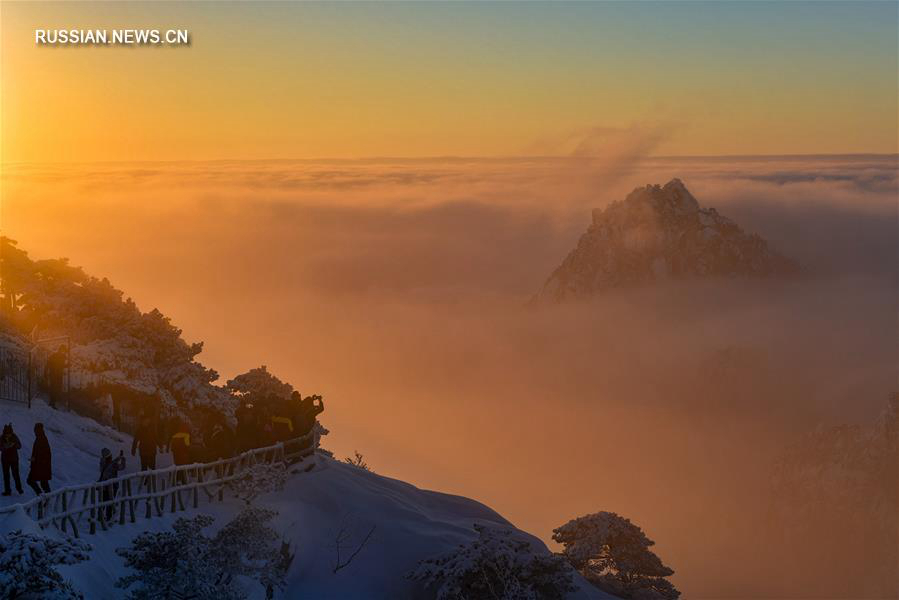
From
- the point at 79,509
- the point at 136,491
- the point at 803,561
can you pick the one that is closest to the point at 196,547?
the point at 79,509

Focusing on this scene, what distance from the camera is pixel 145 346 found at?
38875 millimetres

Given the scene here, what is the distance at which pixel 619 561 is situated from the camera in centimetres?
4000

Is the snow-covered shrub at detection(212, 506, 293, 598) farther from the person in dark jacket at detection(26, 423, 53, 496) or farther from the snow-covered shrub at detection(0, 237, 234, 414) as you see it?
the snow-covered shrub at detection(0, 237, 234, 414)

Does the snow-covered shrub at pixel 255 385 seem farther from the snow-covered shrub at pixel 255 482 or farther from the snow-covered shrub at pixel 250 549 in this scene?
the snow-covered shrub at pixel 250 549

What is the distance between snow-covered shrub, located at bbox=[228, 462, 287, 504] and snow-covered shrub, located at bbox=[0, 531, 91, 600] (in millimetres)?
11500

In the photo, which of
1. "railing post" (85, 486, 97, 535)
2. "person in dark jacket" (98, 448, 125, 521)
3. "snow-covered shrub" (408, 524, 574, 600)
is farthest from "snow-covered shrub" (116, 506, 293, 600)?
"snow-covered shrub" (408, 524, 574, 600)

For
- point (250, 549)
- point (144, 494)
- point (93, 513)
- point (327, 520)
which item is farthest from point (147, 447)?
point (327, 520)

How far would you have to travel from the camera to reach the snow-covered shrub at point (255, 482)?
31.9 metres

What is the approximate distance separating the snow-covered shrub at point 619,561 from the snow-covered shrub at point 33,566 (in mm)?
22460

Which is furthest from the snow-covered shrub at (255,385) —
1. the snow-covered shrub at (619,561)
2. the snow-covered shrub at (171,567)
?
the snow-covered shrub at (171,567)

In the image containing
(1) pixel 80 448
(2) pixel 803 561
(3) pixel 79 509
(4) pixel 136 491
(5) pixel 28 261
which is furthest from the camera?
(2) pixel 803 561

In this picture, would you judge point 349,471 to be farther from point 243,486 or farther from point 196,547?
point 196,547

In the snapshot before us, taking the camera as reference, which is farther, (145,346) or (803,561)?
(803,561)

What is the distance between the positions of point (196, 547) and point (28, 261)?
21563 mm
